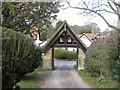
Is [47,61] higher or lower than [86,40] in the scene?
lower

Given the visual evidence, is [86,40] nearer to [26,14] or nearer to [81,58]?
[81,58]

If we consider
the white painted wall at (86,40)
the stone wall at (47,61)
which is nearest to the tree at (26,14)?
the stone wall at (47,61)

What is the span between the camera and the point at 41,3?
7.71 meters

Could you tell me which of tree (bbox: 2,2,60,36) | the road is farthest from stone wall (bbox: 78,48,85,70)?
tree (bbox: 2,2,60,36)

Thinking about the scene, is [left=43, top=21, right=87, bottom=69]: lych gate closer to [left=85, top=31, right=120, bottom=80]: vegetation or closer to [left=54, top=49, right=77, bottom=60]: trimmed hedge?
[left=85, top=31, right=120, bottom=80]: vegetation

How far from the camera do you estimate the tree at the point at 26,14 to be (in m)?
7.30

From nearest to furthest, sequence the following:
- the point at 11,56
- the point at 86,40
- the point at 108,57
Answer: the point at 11,56 → the point at 108,57 → the point at 86,40

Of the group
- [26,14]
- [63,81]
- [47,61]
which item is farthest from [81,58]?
[26,14]

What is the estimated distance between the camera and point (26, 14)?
24.9ft

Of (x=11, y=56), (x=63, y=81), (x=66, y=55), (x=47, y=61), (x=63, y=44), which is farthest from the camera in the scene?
(x=66, y=55)

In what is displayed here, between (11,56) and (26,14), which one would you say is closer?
(11,56)

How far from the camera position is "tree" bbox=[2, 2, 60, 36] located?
7.30m

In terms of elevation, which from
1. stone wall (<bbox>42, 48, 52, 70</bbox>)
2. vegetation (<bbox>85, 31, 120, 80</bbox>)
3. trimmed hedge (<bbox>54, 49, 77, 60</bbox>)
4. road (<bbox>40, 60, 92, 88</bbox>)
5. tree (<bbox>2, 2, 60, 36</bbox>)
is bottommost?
trimmed hedge (<bbox>54, 49, 77, 60</bbox>)

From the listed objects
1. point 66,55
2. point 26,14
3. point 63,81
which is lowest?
point 66,55
